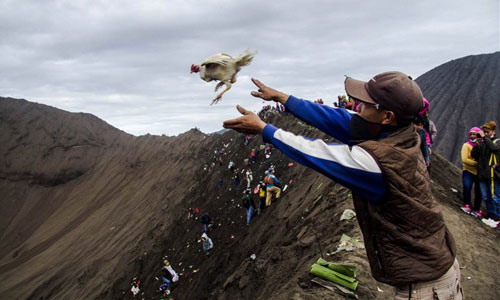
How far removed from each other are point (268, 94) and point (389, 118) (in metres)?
0.80

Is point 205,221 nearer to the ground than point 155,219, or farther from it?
farther from it

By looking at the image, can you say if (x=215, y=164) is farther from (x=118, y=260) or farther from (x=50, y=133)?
(x=50, y=133)

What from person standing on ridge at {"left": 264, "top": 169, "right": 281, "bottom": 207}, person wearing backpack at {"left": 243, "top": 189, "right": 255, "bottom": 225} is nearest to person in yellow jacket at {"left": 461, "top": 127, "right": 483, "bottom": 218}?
person standing on ridge at {"left": 264, "top": 169, "right": 281, "bottom": 207}

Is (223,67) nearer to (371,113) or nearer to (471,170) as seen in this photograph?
(371,113)

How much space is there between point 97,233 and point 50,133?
2746 cm

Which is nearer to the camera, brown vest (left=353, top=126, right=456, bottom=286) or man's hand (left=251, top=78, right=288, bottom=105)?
brown vest (left=353, top=126, right=456, bottom=286)

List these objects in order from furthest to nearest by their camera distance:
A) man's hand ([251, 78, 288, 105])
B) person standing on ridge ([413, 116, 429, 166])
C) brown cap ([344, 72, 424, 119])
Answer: person standing on ridge ([413, 116, 429, 166]), man's hand ([251, 78, 288, 105]), brown cap ([344, 72, 424, 119])

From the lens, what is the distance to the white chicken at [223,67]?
231 centimetres

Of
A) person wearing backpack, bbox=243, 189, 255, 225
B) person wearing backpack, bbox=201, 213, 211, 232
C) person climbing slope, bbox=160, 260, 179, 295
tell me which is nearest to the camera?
person climbing slope, bbox=160, 260, 179, 295

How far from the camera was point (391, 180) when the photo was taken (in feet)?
4.33

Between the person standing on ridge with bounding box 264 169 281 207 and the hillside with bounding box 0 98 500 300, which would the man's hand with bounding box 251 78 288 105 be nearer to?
the hillside with bounding box 0 98 500 300

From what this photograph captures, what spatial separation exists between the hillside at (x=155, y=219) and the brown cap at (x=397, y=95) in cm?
223

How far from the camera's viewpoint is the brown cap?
1.41 m

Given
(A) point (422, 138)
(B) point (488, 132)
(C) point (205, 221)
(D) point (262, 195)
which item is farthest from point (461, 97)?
(A) point (422, 138)
